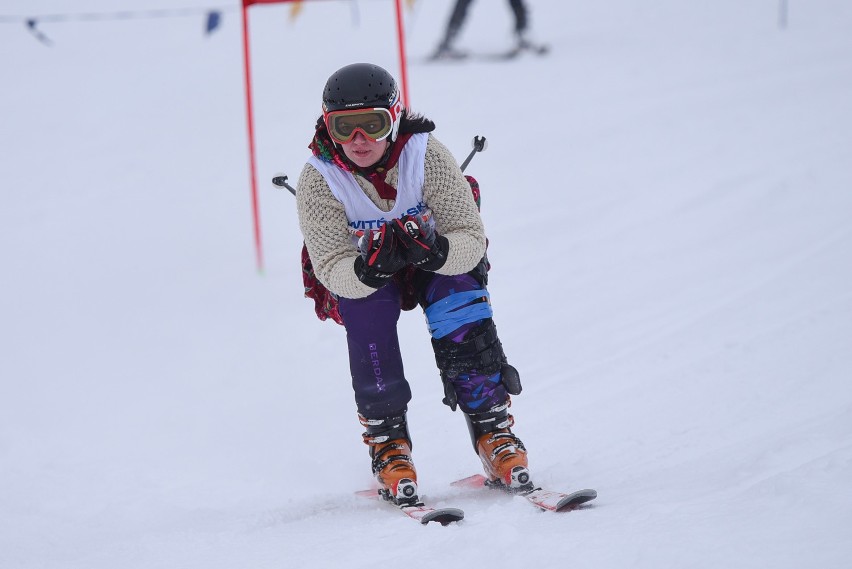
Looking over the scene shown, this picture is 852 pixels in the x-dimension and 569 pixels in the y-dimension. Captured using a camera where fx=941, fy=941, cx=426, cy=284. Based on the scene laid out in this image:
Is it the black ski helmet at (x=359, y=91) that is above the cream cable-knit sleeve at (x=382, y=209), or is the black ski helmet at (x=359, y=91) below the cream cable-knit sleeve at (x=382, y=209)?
above

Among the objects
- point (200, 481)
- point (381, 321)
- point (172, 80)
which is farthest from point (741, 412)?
point (172, 80)

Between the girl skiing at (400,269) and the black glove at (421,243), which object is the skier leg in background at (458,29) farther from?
the black glove at (421,243)

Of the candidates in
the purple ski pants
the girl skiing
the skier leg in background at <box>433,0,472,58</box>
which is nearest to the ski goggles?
the girl skiing

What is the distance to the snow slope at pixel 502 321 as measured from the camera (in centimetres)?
298

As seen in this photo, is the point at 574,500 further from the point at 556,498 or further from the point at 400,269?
the point at 400,269

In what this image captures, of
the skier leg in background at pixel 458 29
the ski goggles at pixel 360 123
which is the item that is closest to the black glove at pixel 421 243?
the ski goggles at pixel 360 123

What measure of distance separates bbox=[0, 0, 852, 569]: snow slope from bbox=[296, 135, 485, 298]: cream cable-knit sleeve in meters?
0.86

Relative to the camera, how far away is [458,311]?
10.7ft

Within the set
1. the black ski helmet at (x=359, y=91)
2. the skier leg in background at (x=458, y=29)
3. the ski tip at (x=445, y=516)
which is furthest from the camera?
the skier leg in background at (x=458, y=29)

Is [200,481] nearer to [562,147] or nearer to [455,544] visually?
[455,544]

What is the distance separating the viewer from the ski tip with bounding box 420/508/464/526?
291 centimetres

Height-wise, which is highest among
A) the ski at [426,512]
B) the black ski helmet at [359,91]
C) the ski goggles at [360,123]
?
the black ski helmet at [359,91]

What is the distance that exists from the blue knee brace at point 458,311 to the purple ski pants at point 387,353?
0.06 ft

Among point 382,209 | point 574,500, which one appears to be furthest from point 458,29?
point 574,500
